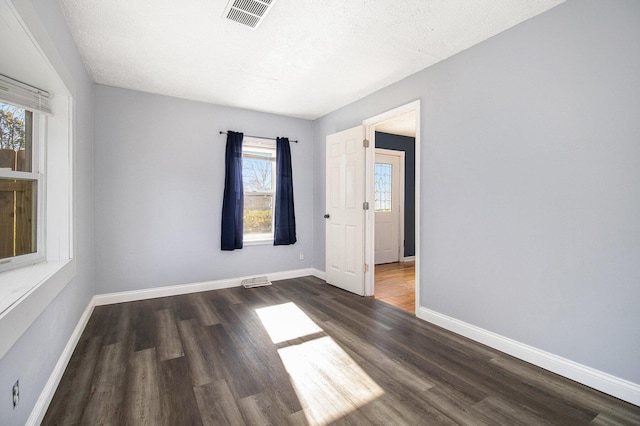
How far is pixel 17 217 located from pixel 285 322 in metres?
2.21

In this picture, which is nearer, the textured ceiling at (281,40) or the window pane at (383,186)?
the textured ceiling at (281,40)

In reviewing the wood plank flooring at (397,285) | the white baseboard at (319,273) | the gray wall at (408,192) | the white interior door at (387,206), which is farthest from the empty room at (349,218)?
the gray wall at (408,192)

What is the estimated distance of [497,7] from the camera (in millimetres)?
2107

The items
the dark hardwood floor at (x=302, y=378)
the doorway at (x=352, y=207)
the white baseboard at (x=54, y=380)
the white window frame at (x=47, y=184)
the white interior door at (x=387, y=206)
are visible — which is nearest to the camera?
the white window frame at (x=47, y=184)

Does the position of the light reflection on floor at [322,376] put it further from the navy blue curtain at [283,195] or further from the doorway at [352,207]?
Answer: the navy blue curtain at [283,195]

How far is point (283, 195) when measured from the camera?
461cm

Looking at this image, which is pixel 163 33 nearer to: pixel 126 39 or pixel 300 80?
pixel 126 39

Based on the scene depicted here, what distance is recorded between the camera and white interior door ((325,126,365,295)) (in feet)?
12.7

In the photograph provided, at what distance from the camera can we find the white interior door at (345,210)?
3.87 m

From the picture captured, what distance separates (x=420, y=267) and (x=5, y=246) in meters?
3.25

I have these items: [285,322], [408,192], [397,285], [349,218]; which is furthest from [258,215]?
[408,192]

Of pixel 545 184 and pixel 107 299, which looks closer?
pixel 545 184

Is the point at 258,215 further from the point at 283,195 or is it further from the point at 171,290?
the point at 171,290

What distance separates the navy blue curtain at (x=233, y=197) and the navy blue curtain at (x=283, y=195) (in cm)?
59
